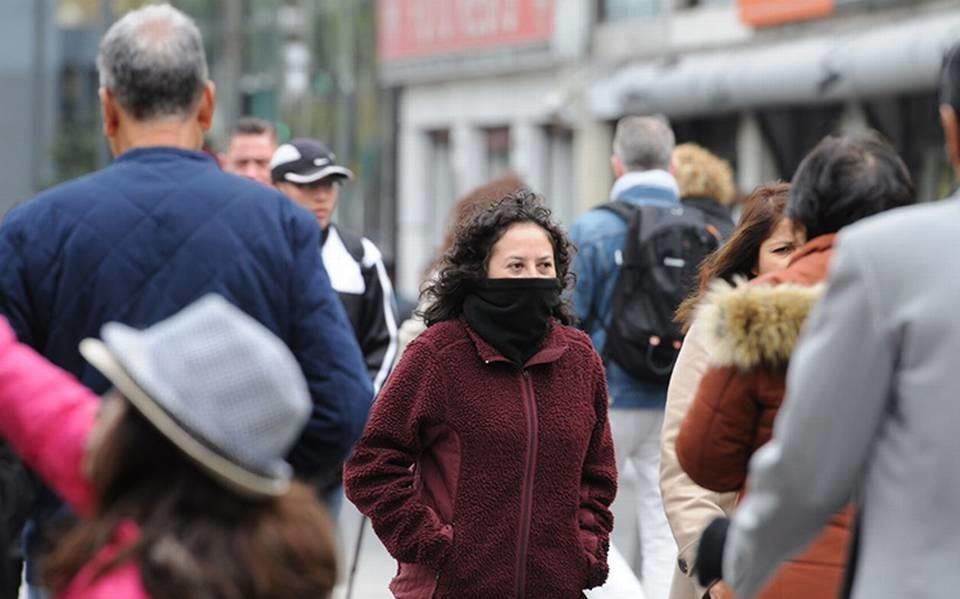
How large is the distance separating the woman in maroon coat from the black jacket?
7.93 feet

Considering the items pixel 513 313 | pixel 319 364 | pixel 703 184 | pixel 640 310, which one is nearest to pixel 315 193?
pixel 640 310

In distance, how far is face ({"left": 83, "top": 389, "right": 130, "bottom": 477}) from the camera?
10.7 feet

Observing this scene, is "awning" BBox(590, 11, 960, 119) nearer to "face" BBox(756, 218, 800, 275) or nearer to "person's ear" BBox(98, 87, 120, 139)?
"face" BBox(756, 218, 800, 275)

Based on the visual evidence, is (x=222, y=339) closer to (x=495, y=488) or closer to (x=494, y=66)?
(x=495, y=488)

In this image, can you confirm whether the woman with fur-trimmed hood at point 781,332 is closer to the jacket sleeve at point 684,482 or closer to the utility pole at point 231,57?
the jacket sleeve at point 684,482

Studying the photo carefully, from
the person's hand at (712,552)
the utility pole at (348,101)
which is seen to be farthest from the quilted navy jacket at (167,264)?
the utility pole at (348,101)

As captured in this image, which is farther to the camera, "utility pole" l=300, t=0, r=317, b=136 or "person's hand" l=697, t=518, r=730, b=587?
"utility pole" l=300, t=0, r=317, b=136

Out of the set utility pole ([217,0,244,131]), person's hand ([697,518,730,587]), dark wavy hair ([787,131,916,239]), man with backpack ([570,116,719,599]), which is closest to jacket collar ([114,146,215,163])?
dark wavy hair ([787,131,916,239])

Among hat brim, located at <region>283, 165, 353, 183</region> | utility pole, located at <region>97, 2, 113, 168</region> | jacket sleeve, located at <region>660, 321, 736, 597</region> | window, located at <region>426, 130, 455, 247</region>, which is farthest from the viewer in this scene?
window, located at <region>426, 130, 455, 247</region>

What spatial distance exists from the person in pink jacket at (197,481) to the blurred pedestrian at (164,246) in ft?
4.04

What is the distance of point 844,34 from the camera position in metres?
24.1

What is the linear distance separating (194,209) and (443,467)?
55.4 inches

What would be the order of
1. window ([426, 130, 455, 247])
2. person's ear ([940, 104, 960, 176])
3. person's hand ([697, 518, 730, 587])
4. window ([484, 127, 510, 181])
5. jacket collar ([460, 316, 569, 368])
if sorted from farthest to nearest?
window ([426, 130, 455, 247]), window ([484, 127, 510, 181]), jacket collar ([460, 316, 569, 368]), person's hand ([697, 518, 730, 587]), person's ear ([940, 104, 960, 176])

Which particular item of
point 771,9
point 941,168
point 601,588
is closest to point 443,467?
point 601,588
